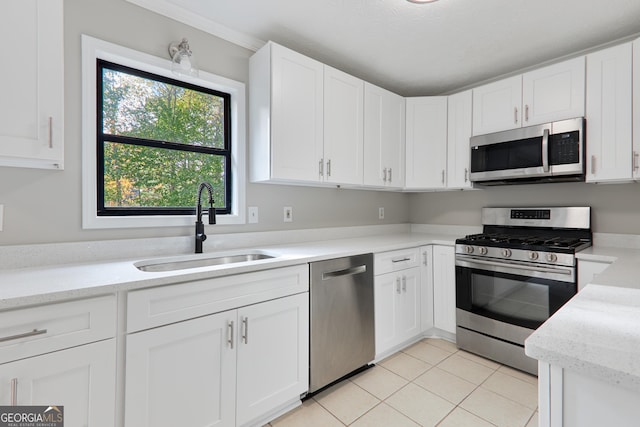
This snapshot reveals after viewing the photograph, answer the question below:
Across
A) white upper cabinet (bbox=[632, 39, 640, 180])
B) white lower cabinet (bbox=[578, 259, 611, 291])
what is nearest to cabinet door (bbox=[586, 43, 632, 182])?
white upper cabinet (bbox=[632, 39, 640, 180])

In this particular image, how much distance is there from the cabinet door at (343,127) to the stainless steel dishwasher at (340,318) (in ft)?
2.41

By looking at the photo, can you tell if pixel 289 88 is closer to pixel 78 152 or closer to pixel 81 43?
pixel 81 43

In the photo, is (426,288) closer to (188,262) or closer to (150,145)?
(188,262)

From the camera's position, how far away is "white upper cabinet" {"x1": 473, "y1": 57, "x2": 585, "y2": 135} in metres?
2.21

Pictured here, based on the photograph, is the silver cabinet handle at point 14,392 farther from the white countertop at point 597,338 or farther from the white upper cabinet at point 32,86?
the white countertop at point 597,338

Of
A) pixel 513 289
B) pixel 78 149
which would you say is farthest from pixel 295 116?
pixel 513 289

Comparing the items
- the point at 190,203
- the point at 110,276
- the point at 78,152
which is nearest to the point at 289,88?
the point at 190,203

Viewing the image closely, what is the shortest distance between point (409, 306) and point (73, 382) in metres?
2.20

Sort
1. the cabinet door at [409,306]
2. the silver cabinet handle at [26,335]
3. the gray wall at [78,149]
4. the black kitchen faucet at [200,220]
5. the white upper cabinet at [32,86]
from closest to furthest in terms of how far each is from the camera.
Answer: the silver cabinet handle at [26,335] → the white upper cabinet at [32,86] → the gray wall at [78,149] → the black kitchen faucet at [200,220] → the cabinet door at [409,306]

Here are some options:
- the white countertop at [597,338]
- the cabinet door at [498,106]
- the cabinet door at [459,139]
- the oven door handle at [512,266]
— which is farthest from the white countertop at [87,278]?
the cabinet door at [498,106]

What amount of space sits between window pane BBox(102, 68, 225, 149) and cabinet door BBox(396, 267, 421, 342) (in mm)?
1815

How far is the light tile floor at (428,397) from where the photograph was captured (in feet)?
5.61

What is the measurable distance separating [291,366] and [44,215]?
153 centimetres

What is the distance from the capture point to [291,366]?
5.77ft
